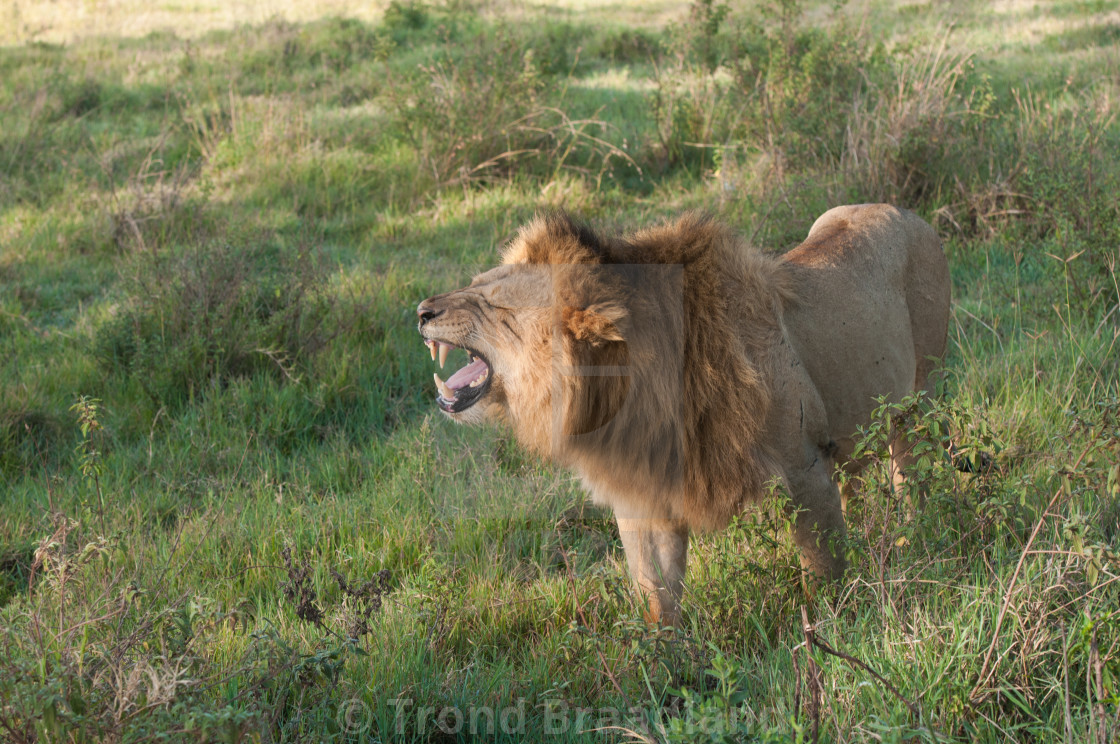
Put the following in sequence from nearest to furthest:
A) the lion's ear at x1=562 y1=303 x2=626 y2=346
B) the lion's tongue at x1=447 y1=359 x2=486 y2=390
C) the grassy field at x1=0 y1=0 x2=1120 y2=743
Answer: the grassy field at x1=0 y1=0 x2=1120 y2=743, the lion's ear at x1=562 y1=303 x2=626 y2=346, the lion's tongue at x1=447 y1=359 x2=486 y2=390

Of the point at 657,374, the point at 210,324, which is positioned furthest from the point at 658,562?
the point at 210,324

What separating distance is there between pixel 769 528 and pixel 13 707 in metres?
2.01

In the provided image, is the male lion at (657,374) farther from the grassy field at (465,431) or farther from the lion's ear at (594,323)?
the grassy field at (465,431)

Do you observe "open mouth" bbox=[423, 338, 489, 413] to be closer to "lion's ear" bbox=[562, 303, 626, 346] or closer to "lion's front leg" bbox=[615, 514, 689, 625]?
"lion's ear" bbox=[562, 303, 626, 346]

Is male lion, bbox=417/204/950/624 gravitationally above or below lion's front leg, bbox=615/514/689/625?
above

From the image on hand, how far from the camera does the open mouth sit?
2.93 m

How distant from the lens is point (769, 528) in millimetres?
2777

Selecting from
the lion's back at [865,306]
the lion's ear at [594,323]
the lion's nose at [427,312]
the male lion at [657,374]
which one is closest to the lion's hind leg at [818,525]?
the male lion at [657,374]

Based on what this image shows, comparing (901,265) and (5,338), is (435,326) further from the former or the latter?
(5,338)

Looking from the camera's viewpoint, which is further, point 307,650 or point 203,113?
point 203,113

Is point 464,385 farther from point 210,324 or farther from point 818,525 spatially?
point 210,324

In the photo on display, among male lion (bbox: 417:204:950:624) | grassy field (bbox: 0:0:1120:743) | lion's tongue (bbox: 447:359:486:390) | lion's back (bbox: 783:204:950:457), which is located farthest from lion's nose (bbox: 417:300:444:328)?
lion's back (bbox: 783:204:950:457)

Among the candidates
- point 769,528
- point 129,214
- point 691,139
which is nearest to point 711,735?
point 769,528

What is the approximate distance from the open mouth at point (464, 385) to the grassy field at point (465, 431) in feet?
2.18
